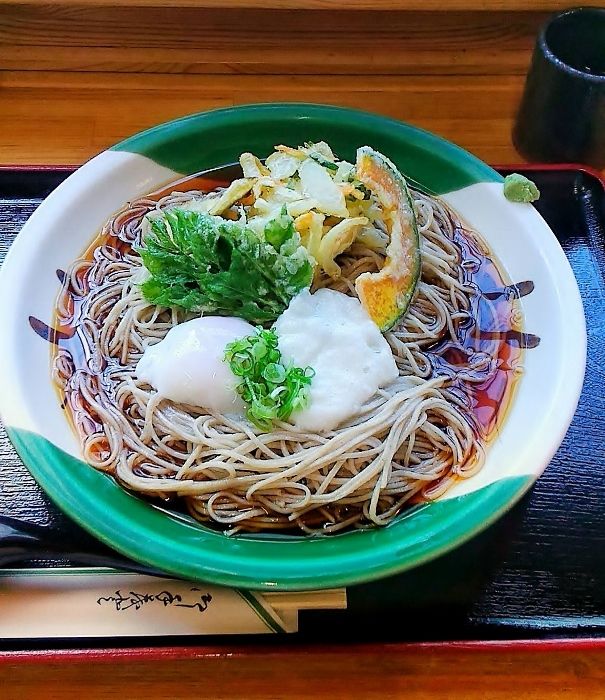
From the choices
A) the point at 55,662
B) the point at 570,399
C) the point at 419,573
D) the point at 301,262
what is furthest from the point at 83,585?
the point at 570,399

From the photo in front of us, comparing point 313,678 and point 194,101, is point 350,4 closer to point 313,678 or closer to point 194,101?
point 194,101

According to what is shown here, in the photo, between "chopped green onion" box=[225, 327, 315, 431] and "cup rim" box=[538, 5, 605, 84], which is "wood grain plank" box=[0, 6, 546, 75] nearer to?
"cup rim" box=[538, 5, 605, 84]

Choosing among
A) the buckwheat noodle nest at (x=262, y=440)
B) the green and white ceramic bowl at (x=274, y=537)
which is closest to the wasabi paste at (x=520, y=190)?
the green and white ceramic bowl at (x=274, y=537)

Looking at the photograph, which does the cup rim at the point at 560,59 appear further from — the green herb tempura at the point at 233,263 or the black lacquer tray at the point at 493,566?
the green herb tempura at the point at 233,263

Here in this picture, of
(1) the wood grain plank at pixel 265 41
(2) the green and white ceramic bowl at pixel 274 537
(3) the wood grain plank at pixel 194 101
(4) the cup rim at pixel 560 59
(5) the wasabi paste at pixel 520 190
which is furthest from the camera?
(1) the wood grain plank at pixel 265 41

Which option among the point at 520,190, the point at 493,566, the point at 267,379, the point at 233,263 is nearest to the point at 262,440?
the point at 267,379

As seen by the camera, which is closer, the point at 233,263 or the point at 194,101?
the point at 233,263
